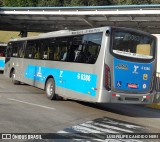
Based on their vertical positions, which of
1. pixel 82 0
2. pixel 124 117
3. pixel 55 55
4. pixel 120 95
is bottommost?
pixel 124 117

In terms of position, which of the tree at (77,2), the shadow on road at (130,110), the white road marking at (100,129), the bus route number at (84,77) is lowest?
the shadow on road at (130,110)

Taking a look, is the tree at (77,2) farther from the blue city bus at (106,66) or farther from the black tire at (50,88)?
the blue city bus at (106,66)

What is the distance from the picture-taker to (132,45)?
1176 centimetres

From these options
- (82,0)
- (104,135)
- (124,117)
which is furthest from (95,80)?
(82,0)

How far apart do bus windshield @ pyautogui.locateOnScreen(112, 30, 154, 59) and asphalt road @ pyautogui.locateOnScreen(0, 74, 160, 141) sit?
2.34 metres

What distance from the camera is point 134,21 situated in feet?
107

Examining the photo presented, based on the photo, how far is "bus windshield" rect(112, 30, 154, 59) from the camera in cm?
1148

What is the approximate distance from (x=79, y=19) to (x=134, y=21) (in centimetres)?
745

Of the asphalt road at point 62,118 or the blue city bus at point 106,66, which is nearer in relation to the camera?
the asphalt road at point 62,118

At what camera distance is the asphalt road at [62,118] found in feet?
29.2

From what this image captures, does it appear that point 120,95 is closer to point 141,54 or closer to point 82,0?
point 141,54

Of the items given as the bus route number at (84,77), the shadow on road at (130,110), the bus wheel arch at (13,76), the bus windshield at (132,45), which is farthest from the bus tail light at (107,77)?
the bus wheel arch at (13,76)

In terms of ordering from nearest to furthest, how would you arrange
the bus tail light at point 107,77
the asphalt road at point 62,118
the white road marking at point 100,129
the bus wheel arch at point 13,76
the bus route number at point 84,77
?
the white road marking at point 100,129
the asphalt road at point 62,118
the bus tail light at point 107,77
the bus route number at point 84,77
the bus wheel arch at point 13,76

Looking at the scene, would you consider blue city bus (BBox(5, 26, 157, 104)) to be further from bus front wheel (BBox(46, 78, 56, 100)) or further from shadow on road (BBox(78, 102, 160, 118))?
shadow on road (BBox(78, 102, 160, 118))
